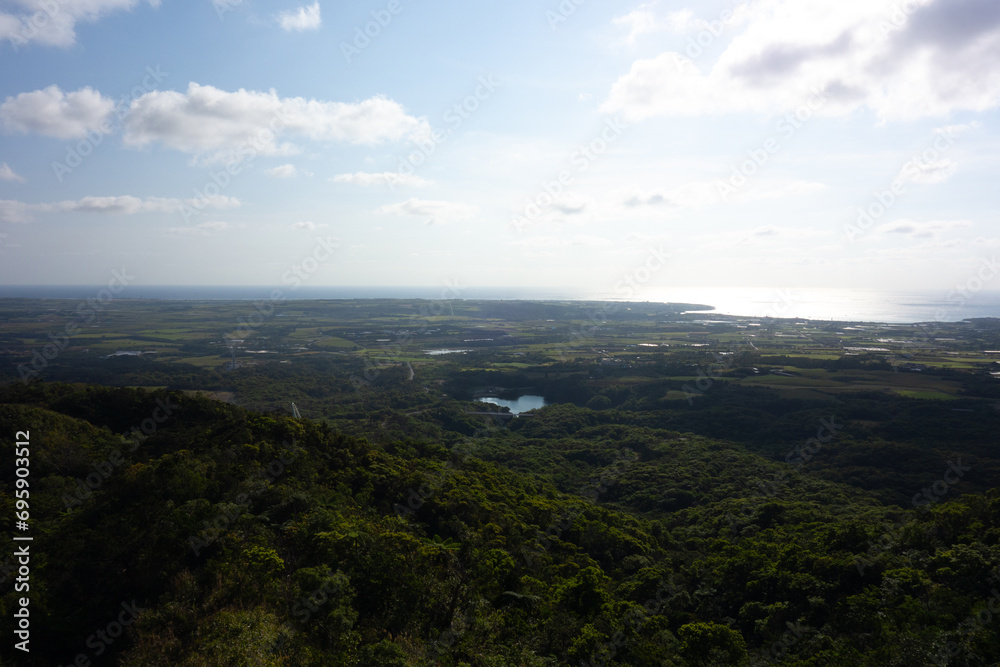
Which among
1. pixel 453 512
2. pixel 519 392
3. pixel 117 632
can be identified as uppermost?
pixel 117 632

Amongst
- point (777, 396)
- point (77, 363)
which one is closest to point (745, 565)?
point (777, 396)

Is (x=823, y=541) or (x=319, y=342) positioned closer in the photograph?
(x=823, y=541)

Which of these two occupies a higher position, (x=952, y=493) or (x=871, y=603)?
(x=871, y=603)

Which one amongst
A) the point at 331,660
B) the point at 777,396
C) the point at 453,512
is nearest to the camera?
the point at 331,660

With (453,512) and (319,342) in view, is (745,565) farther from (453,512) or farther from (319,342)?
(319,342)

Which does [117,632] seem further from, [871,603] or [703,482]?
[703,482]

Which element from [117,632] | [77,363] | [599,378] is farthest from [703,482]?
[77,363]

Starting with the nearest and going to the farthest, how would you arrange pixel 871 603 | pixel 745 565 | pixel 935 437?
pixel 871 603
pixel 745 565
pixel 935 437
